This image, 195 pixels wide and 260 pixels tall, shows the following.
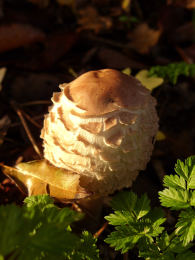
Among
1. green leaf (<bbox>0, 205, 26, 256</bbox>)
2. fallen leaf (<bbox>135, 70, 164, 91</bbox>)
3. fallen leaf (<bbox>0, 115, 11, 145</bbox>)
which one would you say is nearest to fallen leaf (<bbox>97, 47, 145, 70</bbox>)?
fallen leaf (<bbox>135, 70, 164, 91</bbox>)

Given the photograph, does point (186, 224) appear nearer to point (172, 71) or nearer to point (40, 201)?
point (40, 201)

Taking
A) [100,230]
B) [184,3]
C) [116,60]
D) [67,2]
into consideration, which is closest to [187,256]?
[100,230]

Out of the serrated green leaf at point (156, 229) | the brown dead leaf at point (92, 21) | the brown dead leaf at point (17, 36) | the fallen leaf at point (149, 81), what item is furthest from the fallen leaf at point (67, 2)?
the serrated green leaf at point (156, 229)

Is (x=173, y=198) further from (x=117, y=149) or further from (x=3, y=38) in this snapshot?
(x=3, y=38)

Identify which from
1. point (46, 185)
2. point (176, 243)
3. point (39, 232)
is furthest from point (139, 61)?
point (39, 232)

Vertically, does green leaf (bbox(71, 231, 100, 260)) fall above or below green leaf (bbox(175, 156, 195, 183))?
below

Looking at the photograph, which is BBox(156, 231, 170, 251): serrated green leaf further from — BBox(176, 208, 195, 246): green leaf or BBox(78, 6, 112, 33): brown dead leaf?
BBox(78, 6, 112, 33): brown dead leaf

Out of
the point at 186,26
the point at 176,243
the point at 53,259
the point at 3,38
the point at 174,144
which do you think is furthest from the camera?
the point at 186,26

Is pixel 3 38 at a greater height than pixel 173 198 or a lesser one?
greater
